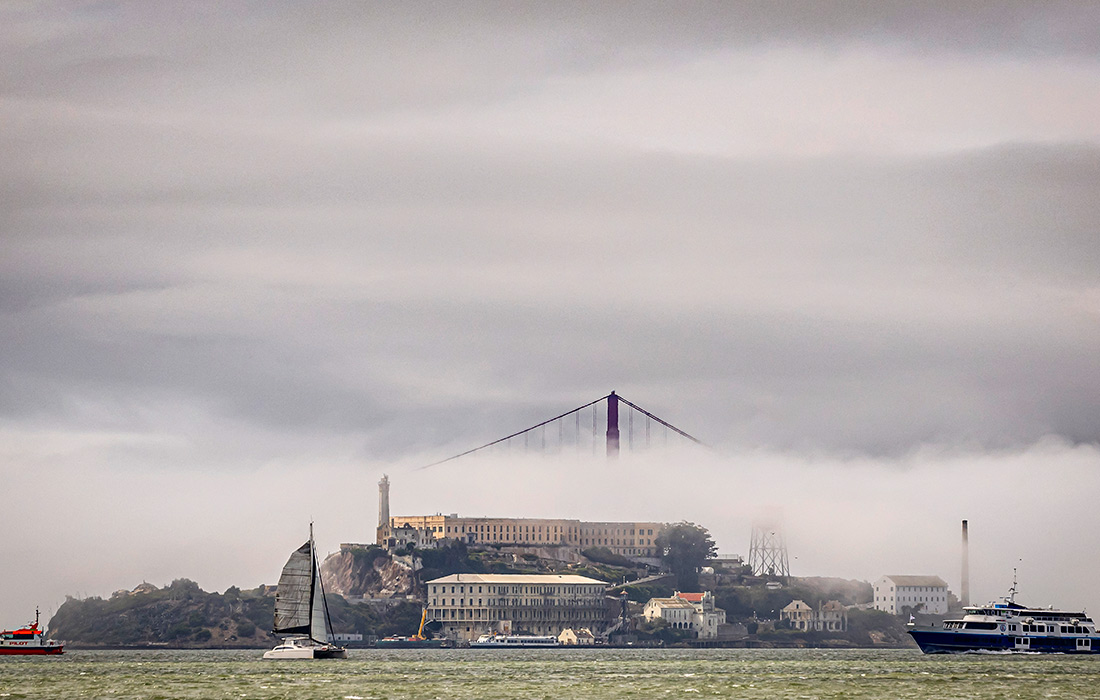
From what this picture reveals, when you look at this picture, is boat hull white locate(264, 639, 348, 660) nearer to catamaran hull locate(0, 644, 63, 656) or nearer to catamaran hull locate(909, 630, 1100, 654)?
catamaran hull locate(0, 644, 63, 656)

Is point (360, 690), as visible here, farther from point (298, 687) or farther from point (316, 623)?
point (316, 623)

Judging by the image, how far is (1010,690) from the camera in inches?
3322

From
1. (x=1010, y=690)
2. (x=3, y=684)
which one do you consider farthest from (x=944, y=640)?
(x=3, y=684)

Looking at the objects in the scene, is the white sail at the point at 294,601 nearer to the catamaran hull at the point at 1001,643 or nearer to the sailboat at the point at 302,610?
the sailboat at the point at 302,610

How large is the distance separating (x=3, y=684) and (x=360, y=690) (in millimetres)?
20464

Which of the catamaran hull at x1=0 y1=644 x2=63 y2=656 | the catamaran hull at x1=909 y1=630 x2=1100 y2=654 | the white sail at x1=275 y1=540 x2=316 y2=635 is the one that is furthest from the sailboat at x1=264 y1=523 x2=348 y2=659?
the catamaran hull at x1=909 y1=630 x2=1100 y2=654

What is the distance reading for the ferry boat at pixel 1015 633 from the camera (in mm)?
144750

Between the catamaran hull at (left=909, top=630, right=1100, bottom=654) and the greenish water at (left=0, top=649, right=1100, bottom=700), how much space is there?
17481mm

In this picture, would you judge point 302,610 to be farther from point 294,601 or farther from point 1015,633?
point 1015,633

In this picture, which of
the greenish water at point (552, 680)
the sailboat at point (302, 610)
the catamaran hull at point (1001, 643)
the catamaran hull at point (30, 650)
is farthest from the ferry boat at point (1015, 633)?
the catamaran hull at point (30, 650)

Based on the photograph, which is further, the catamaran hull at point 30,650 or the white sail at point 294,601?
the catamaran hull at point 30,650

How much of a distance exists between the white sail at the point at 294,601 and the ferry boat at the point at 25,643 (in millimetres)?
37254

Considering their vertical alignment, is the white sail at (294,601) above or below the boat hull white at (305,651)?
above

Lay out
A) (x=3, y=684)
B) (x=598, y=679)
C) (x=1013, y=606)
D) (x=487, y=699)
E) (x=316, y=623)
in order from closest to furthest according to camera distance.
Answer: (x=487, y=699), (x=3, y=684), (x=598, y=679), (x=316, y=623), (x=1013, y=606)
